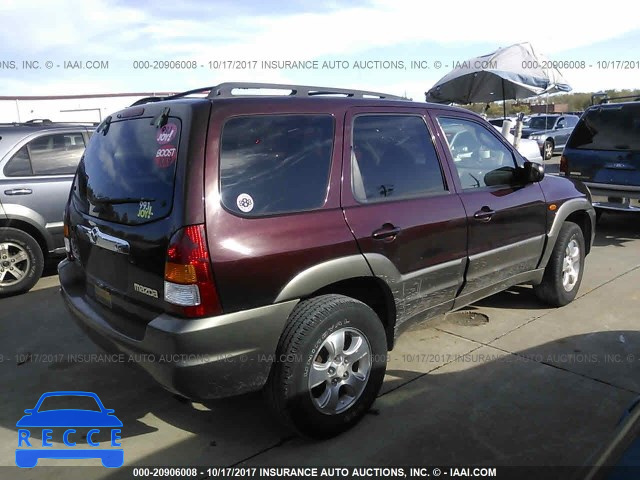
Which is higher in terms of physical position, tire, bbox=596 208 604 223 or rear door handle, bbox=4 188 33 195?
rear door handle, bbox=4 188 33 195

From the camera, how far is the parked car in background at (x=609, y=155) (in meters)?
7.26

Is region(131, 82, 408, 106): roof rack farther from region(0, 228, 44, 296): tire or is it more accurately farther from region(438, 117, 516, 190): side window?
region(0, 228, 44, 296): tire

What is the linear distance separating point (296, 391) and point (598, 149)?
22.4ft

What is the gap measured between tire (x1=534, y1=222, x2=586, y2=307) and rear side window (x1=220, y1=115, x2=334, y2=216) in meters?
2.71

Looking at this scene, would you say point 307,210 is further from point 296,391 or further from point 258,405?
point 258,405

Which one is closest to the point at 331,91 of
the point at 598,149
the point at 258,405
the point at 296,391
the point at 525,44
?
the point at 296,391

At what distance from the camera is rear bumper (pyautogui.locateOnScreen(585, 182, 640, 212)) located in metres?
7.20

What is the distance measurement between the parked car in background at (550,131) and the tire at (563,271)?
1567 cm

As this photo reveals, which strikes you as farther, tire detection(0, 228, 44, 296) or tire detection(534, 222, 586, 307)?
tire detection(0, 228, 44, 296)

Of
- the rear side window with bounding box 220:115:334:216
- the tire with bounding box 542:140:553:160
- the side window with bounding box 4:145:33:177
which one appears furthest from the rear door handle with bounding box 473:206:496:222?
the tire with bounding box 542:140:553:160

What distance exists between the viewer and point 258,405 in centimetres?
336

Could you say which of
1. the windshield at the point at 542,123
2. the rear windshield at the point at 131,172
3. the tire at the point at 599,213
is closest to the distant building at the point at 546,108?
the windshield at the point at 542,123

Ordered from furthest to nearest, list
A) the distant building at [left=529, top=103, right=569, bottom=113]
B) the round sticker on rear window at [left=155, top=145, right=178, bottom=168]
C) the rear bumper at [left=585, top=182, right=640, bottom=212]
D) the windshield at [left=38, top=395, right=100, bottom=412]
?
1. the distant building at [left=529, top=103, right=569, bottom=113]
2. the rear bumper at [left=585, top=182, right=640, bottom=212]
3. the windshield at [left=38, top=395, right=100, bottom=412]
4. the round sticker on rear window at [left=155, top=145, right=178, bottom=168]

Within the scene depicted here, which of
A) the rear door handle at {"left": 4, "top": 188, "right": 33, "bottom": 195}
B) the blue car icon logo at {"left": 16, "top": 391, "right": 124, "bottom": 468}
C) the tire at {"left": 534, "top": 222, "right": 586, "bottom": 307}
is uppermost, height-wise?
the rear door handle at {"left": 4, "top": 188, "right": 33, "bottom": 195}
